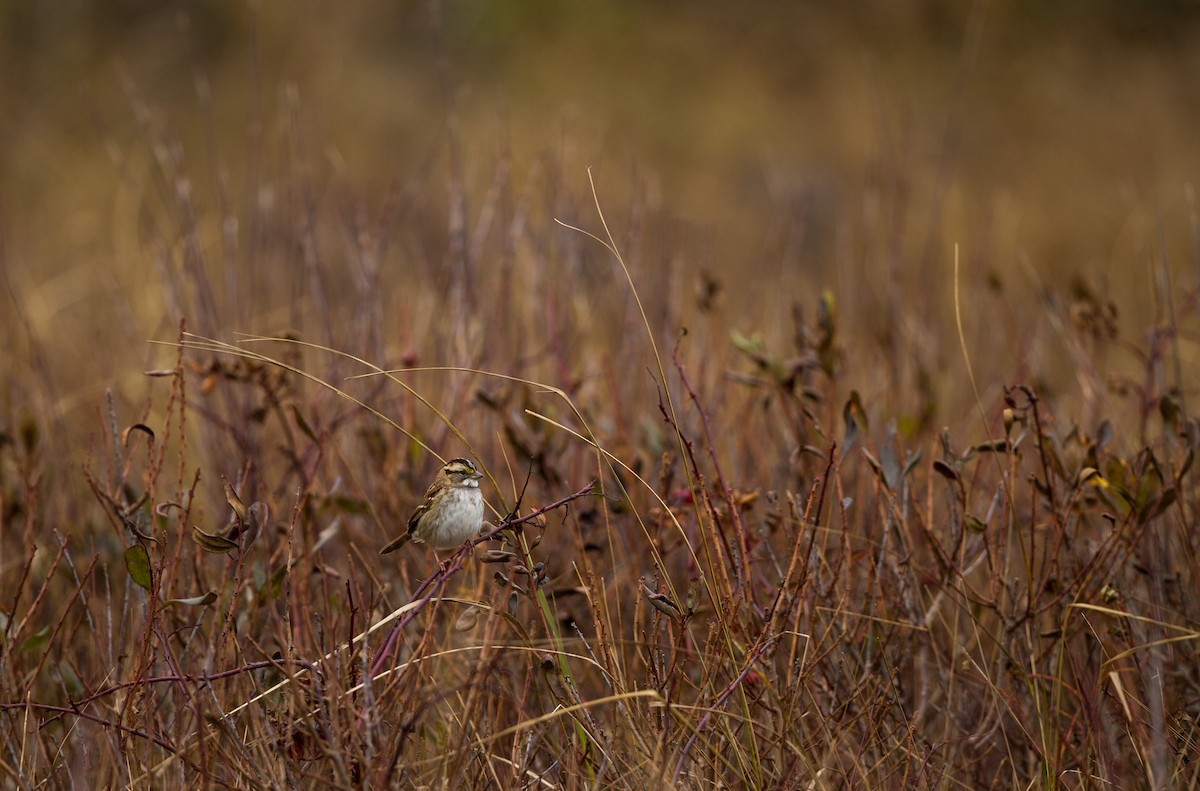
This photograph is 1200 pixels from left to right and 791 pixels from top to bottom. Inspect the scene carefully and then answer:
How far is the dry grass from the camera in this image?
153 cm

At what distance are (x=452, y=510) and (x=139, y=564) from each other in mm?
475

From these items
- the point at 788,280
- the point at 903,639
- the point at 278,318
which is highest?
the point at 788,280

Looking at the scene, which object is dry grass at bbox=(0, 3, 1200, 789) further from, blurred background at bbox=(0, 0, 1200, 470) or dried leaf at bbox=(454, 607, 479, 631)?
blurred background at bbox=(0, 0, 1200, 470)

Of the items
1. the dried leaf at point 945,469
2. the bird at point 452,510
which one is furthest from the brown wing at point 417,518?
the dried leaf at point 945,469

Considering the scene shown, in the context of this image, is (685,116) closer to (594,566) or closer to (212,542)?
(594,566)

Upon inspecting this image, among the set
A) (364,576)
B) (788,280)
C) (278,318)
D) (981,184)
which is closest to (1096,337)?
(788,280)

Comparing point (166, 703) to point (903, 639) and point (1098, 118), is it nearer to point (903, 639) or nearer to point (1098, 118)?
point (903, 639)

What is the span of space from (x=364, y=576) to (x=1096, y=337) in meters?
1.72

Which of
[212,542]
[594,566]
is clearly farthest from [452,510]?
[594,566]

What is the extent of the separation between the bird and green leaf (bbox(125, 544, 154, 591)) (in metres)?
0.36

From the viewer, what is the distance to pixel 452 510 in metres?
1.70

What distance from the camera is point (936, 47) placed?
8.70 metres

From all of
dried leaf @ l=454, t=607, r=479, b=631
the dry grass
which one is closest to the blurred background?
the dry grass

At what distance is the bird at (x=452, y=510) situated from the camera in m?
1.69
